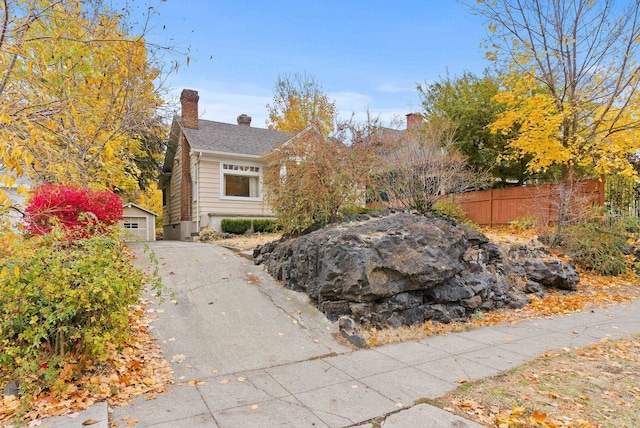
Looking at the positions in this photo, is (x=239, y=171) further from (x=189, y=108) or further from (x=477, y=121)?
(x=477, y=121)

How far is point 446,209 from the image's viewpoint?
12.0m

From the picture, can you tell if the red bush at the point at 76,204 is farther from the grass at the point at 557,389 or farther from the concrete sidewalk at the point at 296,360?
the grass at the point at 557,389

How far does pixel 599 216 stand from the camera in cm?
988

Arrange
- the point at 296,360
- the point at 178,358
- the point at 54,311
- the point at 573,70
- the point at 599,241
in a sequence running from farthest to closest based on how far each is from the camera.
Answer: the point at 573,70
the point at 599,241
the point at 296,360
the point at 178,358
the point at 54,311

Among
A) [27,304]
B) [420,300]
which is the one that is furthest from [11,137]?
[420,300]

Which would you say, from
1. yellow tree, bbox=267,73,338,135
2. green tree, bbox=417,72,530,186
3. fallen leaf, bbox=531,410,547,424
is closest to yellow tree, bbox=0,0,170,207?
fallen leaf, bbox=531,410,547,424

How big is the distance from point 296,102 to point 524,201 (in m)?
17.5

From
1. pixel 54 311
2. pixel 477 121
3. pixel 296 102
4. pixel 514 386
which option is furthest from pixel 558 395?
pixel 296 102

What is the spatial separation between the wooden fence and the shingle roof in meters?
8.02

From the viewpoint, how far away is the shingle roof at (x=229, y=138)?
14.6 m

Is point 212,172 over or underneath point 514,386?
over

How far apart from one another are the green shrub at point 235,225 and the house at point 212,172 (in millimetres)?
509

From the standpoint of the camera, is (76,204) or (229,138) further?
(229,138)

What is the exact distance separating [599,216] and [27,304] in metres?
12.2
